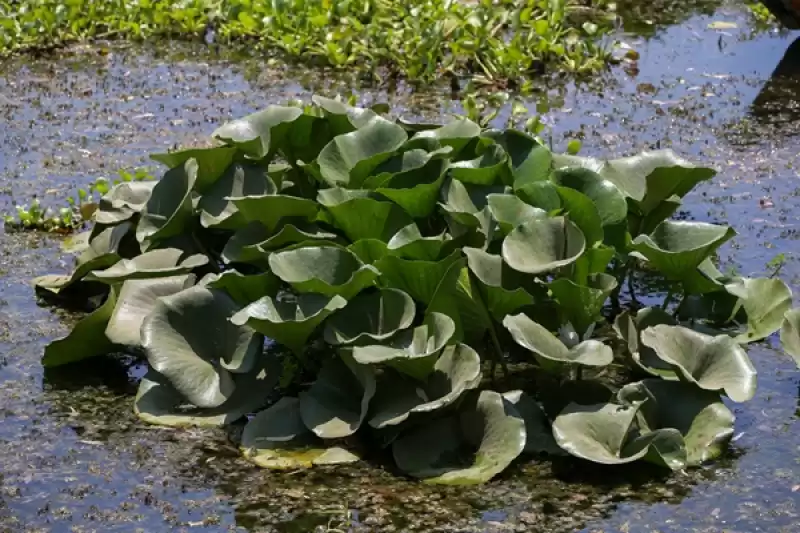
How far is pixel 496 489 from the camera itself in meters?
3.39

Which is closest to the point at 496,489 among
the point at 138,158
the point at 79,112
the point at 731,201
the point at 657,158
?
the point at 657,158

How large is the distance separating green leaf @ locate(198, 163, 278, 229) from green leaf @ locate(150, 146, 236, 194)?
0.02 metres

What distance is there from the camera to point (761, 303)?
4.18 meters

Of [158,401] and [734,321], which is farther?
[734,321]

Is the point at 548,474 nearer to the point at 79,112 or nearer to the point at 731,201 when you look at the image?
the point at 731,201

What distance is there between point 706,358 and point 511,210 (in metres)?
0.76

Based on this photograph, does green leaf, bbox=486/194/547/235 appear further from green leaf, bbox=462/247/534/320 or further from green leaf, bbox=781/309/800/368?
green leaf, bbox=781/309/800/368

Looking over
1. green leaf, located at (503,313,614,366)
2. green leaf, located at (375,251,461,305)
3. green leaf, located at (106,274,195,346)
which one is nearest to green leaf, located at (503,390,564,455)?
green leaf, located at (503,313,614,366)

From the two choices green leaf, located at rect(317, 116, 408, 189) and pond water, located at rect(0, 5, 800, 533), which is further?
green leaf, located at rect(317, 116, 408, 189)

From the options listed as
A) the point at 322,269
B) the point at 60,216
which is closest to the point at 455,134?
the point at 322,269

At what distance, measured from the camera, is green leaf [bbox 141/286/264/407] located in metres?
3.71

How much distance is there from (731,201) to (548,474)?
7.80ft

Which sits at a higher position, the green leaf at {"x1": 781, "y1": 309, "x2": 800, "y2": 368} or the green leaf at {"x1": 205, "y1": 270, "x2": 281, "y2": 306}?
the green leaf at {"x1": 205, "y1": 270, "x2": 281, "y2": 306}

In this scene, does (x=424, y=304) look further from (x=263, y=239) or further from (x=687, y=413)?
(x=687, y=413)
